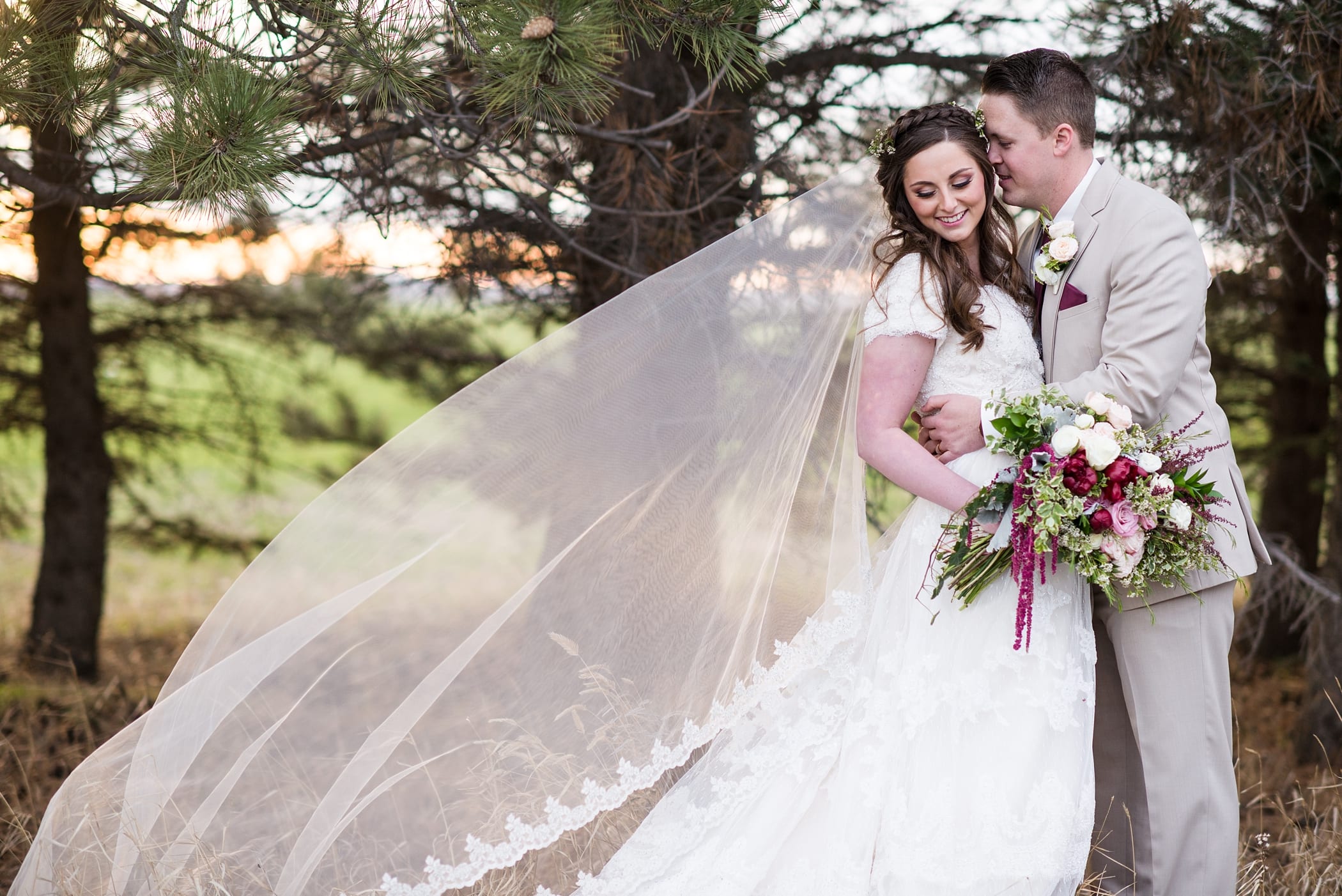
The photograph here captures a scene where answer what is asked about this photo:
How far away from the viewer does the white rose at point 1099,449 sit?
2.13 m

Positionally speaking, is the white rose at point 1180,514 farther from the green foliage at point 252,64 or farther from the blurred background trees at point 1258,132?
the blurred background trees at point 1258,132

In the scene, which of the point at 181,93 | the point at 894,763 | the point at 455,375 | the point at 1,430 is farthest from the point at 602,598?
the point at 1,430

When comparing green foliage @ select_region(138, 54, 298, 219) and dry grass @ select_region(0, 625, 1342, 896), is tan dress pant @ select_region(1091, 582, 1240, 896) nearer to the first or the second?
dry grass @ select_region(0, 625, 1342, 896)

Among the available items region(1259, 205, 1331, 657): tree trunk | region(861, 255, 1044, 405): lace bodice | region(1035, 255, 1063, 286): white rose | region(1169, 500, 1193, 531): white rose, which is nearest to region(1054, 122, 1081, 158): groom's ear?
region(1035, 255, 1063, 286): white rose

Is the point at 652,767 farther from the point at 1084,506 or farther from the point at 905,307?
the point at 905,307

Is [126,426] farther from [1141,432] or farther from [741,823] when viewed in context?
[1141,432]

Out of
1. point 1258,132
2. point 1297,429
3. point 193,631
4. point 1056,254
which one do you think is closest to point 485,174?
point 1056,254

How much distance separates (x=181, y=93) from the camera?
91.3 inches

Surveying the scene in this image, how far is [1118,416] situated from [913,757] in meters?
0.88

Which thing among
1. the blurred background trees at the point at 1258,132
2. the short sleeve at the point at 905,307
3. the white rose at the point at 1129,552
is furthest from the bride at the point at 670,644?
the blurred background trees at the point at 1258,132

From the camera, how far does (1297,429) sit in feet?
22.6

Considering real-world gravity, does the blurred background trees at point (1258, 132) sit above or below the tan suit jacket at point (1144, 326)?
above

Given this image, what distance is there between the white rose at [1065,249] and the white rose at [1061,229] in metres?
0.02

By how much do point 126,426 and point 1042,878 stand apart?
5826 millimetres
